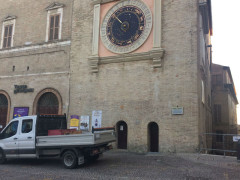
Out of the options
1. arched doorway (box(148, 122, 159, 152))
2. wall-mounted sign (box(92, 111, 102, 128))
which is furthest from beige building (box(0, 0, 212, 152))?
wall-mounted sign (box(92, 111, 102, 128))

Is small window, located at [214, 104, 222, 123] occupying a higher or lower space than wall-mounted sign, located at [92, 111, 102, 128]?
higher

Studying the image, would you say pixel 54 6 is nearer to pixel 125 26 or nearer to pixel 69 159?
pixel 125 26

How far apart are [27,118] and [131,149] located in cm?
626

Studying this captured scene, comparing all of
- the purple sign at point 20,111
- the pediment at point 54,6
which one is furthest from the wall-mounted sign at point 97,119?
the pediment at point 54,6

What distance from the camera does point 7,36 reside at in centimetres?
1980

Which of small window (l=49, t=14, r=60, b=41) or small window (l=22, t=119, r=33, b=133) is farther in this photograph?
small window (l=49, t=14, r=60, b=41)

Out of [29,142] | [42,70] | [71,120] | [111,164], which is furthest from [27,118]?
[42,70]

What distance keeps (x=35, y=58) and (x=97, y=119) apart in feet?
24.6

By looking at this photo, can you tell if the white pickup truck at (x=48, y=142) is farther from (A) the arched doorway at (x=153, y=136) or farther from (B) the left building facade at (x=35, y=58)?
(B) the left building facade at (x=35, y=58)

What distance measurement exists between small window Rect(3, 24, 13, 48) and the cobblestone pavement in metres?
12.2

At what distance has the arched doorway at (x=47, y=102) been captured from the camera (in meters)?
16.9

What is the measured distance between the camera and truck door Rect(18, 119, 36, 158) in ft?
31.9

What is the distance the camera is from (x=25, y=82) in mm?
18109

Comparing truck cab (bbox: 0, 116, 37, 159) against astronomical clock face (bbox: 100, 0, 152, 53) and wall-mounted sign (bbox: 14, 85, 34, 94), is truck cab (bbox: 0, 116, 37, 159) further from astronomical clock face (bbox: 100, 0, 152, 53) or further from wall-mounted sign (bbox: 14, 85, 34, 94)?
wall-mounted sign (bbox: 14, 85, 34, 94)
